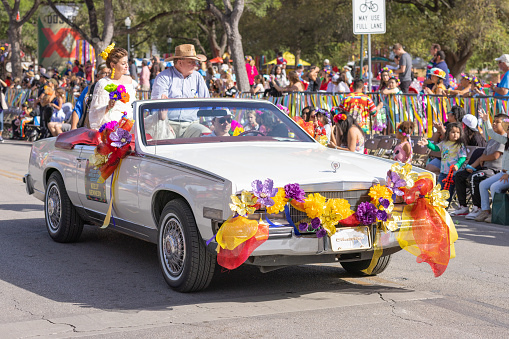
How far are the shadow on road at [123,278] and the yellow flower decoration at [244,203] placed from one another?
89 centimetres

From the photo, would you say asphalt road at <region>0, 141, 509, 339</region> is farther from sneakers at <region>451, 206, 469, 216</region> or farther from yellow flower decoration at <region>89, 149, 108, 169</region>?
sneakers at <region>451, 206, 469, 216</region>

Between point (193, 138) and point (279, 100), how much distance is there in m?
11.0

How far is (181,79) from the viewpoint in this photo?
32.4 ft

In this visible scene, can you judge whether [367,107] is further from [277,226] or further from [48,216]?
[277,226]

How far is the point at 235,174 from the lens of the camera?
5.88 m

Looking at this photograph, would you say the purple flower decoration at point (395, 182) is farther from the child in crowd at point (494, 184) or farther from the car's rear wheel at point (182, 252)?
the child in crowd at point (494, 184)

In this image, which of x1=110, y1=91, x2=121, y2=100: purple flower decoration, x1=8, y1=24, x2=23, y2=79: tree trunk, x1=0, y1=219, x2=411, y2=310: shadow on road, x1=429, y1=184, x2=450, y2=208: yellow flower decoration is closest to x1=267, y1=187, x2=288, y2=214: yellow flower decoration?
x1=0, y1=219, x2=411, y2=310: shadow on road

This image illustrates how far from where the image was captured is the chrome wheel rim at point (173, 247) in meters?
6.29

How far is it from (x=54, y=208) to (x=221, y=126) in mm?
2535

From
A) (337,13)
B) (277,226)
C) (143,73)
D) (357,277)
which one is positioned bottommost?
(357,277)

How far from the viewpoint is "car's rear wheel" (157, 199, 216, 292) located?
6086mm

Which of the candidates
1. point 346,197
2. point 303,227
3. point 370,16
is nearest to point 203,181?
point 303,227

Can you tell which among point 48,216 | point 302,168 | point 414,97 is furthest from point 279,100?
point 302,168

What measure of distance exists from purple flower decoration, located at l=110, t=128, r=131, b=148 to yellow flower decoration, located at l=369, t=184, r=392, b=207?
2.46 m
